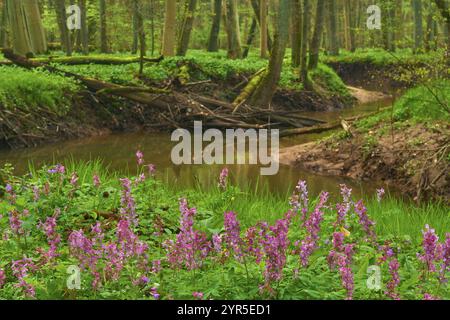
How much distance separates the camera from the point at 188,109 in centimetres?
1784

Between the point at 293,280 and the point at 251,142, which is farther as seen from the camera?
the point at 251,142

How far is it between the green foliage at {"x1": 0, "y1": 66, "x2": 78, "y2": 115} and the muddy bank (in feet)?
22.3

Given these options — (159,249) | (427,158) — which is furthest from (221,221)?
(427,158)

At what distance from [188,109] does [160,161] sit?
4.41 metres

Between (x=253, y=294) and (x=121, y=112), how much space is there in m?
15.2

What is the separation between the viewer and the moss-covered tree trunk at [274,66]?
58.5 feet

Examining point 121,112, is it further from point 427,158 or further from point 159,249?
point 159,249

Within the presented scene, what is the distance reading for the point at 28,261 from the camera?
173 inches

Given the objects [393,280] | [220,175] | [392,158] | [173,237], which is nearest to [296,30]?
[392,158]

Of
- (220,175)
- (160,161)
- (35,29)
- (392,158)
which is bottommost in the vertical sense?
(160,161)

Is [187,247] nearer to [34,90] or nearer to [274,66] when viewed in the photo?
[34,90]

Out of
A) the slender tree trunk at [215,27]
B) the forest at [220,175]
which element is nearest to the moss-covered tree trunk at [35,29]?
the forest at [220,175]

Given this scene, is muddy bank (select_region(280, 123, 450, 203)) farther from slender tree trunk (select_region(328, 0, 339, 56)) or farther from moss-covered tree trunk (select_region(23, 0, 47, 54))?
slender tree trunk (select_region(328, 0, 339, 56))
